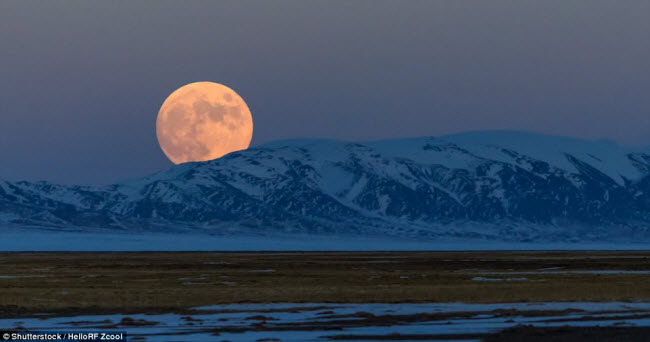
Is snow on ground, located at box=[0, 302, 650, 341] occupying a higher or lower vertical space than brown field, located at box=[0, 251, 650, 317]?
higher

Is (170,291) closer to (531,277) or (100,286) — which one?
(100,286)

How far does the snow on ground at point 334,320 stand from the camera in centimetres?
3894

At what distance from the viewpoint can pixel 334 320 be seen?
143ft

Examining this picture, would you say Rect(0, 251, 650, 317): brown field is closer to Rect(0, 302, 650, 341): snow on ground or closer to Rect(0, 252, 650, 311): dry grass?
Rect(0, 252, 650, 311): dry grass

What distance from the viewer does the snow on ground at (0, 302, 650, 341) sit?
1533 inches

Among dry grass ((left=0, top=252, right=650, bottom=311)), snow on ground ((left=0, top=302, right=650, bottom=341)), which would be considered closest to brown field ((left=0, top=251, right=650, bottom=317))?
dry grass ((left=0, top=252, right=650, bottom=311))

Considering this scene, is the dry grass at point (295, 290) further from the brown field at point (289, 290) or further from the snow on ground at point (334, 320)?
the snow on ground at point (334, 320)

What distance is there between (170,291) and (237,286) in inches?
259

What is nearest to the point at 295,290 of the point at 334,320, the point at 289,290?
the point at 289,290

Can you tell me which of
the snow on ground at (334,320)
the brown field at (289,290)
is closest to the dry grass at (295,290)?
the brown field at (289,290)

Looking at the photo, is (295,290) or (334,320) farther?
(295,290)

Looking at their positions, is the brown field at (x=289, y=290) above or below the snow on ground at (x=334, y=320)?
below

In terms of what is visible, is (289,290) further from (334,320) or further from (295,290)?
(334,320)

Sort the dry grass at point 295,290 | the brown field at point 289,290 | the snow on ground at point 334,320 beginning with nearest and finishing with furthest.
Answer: the snow on ground at point 334,320 → the brown field at point 289,290 → the dry grass at point 295,290
